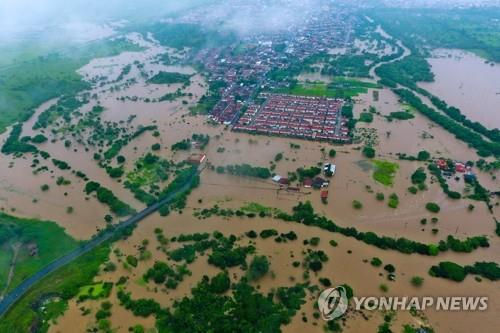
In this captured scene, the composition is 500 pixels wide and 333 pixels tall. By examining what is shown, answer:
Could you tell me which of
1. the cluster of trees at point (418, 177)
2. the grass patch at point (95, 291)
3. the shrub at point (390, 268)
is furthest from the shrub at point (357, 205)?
the grass patch at point (95, 291)

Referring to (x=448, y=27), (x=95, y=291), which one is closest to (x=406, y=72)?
(x=448, y=27)

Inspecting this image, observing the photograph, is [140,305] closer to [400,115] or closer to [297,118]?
[297,118]

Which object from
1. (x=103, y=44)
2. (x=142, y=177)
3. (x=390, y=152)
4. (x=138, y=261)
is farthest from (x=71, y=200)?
(x=103, y=44)

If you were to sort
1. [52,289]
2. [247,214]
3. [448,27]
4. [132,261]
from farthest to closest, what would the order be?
[448,27] → [247,214] → [132,261] → [52,289]

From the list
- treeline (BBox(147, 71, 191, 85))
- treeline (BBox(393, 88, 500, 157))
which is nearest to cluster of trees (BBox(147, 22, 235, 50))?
treeline (BBox(147, 71, 191, 85))

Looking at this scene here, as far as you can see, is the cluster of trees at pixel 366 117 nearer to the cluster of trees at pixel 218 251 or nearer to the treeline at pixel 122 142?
the treeline at pixel 122 142

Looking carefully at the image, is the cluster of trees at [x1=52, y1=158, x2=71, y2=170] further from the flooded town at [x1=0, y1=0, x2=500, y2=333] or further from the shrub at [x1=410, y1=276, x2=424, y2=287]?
the shrub at [x1=410, y1=276, x2=424, y2=287]
